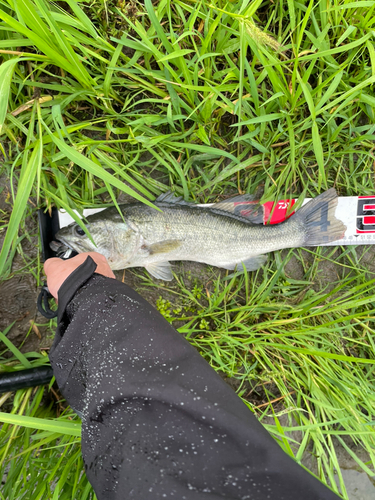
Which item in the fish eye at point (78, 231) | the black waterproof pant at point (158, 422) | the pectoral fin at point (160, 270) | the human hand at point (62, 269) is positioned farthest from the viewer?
the pectoral fin at point (160, 270)

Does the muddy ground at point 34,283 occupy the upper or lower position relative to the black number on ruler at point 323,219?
lower

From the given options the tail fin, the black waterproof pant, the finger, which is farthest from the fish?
the black waterproof pant

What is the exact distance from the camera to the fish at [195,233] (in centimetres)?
242

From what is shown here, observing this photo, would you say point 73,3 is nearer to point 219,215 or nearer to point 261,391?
point 219,215

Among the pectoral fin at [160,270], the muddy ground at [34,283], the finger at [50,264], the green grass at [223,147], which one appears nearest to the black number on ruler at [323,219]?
the green grass at [223,147]

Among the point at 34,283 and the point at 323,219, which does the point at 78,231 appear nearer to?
the point at 34,283

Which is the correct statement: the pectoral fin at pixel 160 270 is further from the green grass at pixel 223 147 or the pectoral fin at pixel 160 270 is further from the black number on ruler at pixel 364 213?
the black number on ruler at pixel 364 213

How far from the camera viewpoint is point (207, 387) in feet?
4.82

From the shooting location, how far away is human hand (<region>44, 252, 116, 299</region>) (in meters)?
2.05

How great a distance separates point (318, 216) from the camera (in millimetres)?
2643

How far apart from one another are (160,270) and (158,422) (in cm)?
139

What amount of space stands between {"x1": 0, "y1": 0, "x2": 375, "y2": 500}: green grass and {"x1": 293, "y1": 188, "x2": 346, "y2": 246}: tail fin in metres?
0.15

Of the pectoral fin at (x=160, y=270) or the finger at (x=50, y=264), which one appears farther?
the pectoral fin at (x=160, y=270)

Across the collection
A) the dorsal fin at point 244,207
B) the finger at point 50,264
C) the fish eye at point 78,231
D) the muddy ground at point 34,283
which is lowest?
the muddy ground at point 34,283
